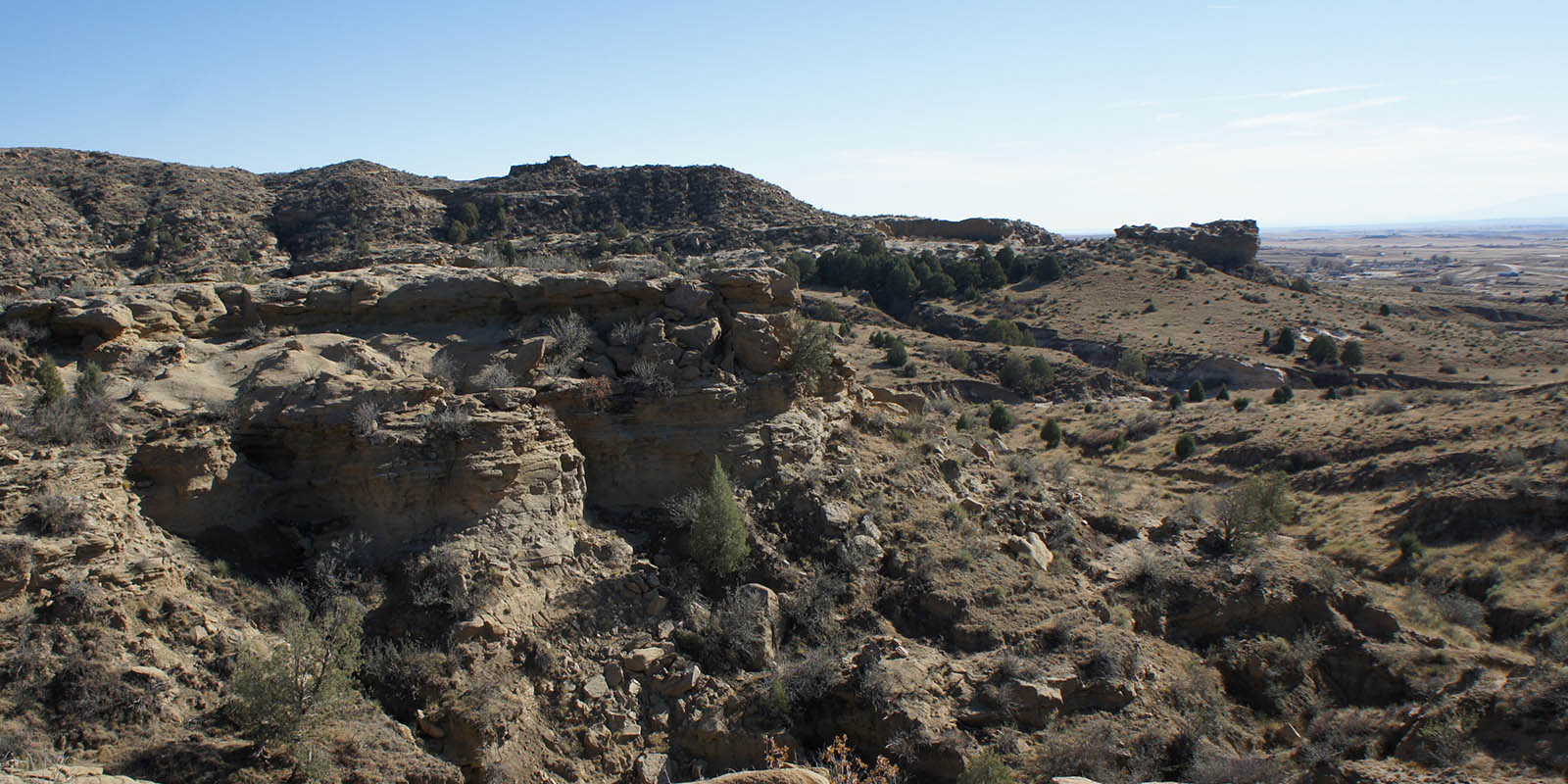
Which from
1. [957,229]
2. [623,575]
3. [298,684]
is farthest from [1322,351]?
[298,684]

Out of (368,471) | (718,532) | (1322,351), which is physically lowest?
(1322,351)

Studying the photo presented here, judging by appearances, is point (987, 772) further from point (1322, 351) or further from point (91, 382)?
point (1322, 351)

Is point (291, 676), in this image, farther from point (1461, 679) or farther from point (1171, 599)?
point (1461, 679)

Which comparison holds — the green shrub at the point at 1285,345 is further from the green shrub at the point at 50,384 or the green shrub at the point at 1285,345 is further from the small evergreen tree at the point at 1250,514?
the green shrub at the point at 50,384

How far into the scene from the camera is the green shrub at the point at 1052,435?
3278cm

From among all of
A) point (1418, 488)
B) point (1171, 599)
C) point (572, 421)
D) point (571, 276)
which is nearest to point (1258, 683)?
point (1171, 599)

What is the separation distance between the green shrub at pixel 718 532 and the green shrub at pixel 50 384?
27.1 ft

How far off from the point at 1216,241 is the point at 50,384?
67.1 meters

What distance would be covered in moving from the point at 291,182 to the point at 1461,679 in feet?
179

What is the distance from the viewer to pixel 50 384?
11.4 meters

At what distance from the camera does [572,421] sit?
1384cm

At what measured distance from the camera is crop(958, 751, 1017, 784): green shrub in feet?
33.1

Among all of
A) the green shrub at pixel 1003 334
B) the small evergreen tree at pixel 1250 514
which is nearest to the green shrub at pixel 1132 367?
the green shrub at pixel 1003 334

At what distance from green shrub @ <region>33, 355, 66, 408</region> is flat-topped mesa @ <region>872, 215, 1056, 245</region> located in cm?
5694
